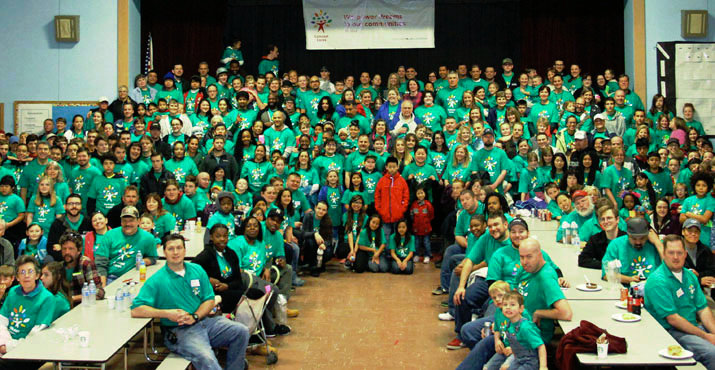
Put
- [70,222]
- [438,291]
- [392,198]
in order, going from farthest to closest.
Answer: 1. [392,198]
2. [438,291]
3. [70,222]

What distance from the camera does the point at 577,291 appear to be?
6609 mm

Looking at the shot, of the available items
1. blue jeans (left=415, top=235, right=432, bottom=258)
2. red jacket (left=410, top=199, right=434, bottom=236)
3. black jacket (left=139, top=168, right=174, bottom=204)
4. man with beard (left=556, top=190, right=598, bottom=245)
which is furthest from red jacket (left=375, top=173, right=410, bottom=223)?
black jacket (left=139, top=168, right=174, bottom=204)

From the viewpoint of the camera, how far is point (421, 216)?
36.2 ft

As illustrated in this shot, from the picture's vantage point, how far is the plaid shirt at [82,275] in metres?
7.25

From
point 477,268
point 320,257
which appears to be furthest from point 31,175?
point 477,268

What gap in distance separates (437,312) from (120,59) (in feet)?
31.9

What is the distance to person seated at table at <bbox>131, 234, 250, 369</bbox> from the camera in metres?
6.22

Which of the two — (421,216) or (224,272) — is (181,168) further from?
(224,272)

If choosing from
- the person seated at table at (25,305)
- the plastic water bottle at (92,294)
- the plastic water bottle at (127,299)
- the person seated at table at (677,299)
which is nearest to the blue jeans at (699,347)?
the person seated at table at (677,299)

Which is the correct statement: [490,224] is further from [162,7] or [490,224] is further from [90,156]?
[162,7]

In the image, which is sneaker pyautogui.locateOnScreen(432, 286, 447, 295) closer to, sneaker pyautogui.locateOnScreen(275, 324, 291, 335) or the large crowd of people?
the large crowd of people

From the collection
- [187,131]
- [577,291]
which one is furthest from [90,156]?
[577,291]

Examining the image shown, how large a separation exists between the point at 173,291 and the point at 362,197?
16.5 feet

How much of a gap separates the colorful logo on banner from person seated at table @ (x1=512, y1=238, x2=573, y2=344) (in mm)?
11040
